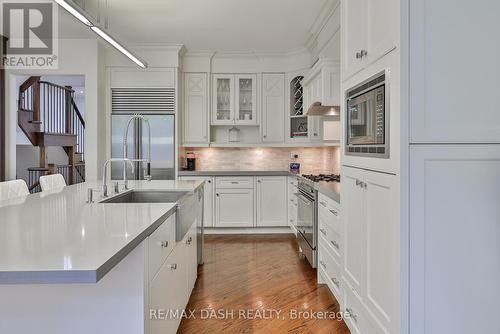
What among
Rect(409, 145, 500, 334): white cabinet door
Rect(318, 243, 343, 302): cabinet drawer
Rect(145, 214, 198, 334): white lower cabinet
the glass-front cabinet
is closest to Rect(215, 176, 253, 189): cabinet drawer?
the glass-front cabinet

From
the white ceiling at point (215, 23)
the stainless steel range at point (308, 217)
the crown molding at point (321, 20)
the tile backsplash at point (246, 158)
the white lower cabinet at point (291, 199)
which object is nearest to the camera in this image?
the stainless steel range at point (308, 217)

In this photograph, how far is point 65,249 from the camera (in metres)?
1.07

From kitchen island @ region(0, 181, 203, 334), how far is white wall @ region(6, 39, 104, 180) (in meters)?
3.18

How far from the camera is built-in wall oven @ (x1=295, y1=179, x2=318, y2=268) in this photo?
3230mm

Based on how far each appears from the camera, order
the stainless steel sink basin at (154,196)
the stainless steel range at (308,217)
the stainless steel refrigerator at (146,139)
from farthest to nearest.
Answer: the stainless steel refrigerator at (146,139)
the stainless steel range at (308,217)
the stainless steel sink basin at (154,196)

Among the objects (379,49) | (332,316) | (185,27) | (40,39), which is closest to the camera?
(379,49)

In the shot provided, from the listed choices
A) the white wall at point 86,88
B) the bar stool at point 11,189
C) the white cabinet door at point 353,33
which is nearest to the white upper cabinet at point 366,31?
the white cabinet door at point 353,33

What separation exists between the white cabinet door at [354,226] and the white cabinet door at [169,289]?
105 cm

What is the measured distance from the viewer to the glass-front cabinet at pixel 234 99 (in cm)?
546

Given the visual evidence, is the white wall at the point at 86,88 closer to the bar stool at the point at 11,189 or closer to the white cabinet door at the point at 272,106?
the bar stool at the point at 11,189

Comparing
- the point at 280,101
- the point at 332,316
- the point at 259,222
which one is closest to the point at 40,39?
the point at 280,101

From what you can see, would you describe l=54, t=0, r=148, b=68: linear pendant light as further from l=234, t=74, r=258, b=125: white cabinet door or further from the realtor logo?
l=234, t=74, r=258, b=125: white cabinet door

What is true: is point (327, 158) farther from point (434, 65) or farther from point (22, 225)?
point (22, 225)

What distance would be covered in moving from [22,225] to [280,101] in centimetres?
447
